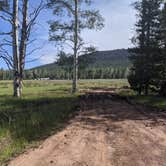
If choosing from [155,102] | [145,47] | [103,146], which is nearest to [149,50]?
[145,47]

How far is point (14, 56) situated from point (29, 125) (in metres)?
12.2

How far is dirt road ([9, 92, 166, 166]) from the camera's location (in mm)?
7008

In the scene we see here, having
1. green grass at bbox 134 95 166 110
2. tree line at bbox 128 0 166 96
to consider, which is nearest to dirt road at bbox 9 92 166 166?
green grass at bbox 134 95 166 110

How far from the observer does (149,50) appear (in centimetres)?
2961

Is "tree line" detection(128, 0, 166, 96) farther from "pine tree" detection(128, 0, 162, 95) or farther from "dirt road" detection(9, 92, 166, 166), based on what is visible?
"dirt road" detection(9, 92, 166, 166)

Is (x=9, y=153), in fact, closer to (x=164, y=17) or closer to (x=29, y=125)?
(x=29, y=125)

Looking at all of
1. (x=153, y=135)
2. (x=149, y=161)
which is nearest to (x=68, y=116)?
(x=153, y=135)

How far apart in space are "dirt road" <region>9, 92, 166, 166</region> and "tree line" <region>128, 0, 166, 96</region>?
17736 millimetres

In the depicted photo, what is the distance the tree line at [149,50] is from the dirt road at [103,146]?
17.7 metres

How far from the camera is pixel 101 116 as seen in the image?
13891 millimetres

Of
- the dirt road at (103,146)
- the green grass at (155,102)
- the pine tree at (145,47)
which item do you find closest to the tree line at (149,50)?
the pine tree at (145,47)

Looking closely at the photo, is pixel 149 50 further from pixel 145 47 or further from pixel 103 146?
pixel 103 146

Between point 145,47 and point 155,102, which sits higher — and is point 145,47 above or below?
above

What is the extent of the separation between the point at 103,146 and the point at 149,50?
22.2 meters
